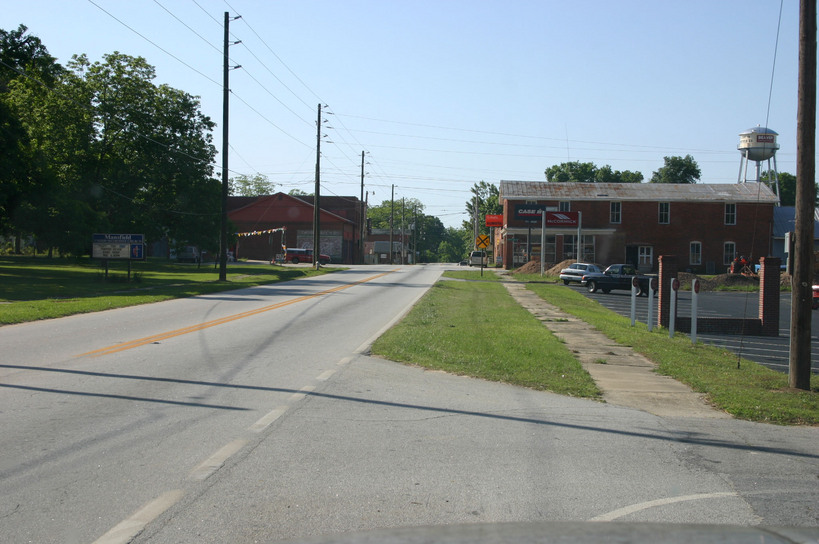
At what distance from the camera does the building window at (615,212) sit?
63.0 meters

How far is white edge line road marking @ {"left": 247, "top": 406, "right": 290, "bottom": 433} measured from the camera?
697 cm

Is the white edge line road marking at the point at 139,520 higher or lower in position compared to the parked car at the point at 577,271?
lower

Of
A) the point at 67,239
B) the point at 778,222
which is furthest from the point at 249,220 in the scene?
the point at 778,222

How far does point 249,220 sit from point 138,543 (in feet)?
305

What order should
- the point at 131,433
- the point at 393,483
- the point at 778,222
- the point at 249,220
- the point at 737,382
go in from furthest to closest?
the point at 249,220 < the point at 778,222 < the point at 737,382 < the point at 131,433 < the point at 393,483

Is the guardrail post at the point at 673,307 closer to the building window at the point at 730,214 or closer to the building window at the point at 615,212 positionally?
the building window at the point at 615,212

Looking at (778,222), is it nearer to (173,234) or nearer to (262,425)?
(173,234)

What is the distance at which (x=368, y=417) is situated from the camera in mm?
7715

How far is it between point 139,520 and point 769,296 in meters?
18.3

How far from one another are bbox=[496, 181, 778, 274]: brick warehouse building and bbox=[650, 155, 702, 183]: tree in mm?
50367

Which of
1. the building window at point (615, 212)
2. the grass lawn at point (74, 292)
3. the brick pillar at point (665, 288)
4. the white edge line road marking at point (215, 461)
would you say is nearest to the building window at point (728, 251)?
the building window at point (615, 212)

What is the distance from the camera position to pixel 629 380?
10.7 m

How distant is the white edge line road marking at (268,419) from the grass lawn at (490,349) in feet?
12.2

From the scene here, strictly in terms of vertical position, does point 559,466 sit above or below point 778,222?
Answer: below
